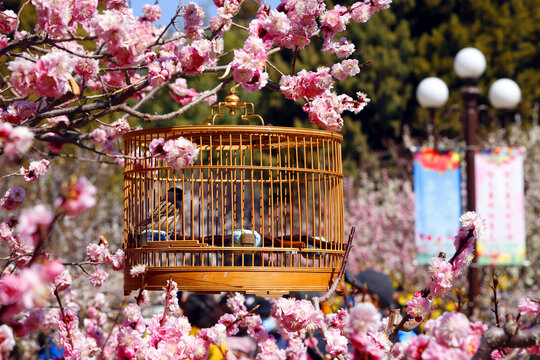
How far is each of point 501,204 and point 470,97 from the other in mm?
1247

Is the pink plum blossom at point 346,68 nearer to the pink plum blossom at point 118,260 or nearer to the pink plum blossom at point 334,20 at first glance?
the pink plum blossom at point 334,20

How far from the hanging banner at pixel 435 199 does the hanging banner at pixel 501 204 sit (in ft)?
1.11

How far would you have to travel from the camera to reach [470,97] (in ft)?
26.0

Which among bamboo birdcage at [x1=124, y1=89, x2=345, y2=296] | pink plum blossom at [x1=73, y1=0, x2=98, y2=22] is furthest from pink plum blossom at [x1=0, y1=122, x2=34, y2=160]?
pink plum blossom at [x1=73, y1=0, x2=98, y2=22]

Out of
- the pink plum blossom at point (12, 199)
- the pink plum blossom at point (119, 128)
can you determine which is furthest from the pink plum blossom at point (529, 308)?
the pink plum blossom at point (119, 128)

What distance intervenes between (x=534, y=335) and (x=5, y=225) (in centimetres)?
198

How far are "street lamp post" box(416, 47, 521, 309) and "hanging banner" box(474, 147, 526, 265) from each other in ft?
Answer: 0.90

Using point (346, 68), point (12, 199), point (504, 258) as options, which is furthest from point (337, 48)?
point (504, 258)

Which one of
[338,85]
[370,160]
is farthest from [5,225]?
[338,85]

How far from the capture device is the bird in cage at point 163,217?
297cm

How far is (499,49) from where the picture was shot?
21.0 meters

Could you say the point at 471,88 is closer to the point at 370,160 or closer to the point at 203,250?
the point at 203,250

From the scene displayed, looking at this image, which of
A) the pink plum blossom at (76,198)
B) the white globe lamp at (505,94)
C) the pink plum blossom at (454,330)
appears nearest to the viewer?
the pink plum blossom at (76,198)

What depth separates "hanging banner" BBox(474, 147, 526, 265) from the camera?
8109mm
